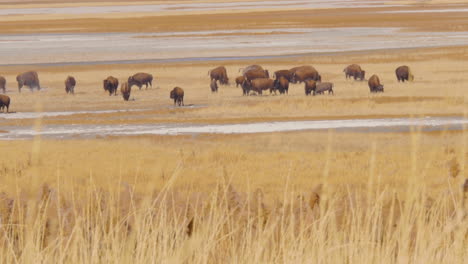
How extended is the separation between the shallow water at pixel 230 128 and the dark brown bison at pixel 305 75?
14.4 metres

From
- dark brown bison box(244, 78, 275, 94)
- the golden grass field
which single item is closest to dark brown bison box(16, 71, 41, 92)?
the golden grass field

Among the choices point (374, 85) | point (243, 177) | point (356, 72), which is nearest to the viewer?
point (243, 177)

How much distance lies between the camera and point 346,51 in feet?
216

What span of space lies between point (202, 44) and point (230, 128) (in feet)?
153

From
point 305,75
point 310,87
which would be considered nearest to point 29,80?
point 305,75

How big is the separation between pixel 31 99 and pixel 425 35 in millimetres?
42321

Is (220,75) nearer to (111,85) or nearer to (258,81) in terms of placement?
(258,81)

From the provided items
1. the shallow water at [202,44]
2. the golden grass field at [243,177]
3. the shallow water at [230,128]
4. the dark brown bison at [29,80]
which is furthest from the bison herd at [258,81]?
the shallow water at [202,44]

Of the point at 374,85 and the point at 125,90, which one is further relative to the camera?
the point at 125,90

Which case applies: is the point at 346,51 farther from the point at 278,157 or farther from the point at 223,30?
the point at 278,157

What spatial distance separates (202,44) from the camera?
76.6 metres

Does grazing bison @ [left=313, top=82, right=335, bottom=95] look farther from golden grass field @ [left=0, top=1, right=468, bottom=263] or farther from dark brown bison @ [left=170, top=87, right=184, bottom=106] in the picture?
dark brown bison @ [left=170, top=87, right=184, bottom=106]

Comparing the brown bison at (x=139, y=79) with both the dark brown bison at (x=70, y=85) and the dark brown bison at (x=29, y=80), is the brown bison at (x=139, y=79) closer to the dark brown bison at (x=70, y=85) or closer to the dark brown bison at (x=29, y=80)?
the dark brown bison at (x=70, y=85)

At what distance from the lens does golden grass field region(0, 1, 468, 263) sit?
18.2ft
